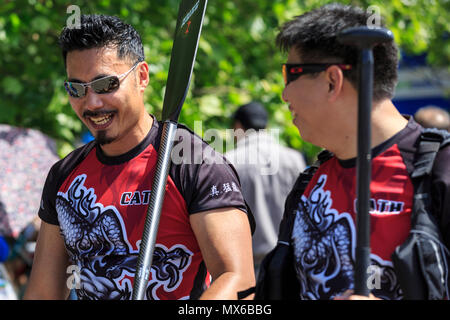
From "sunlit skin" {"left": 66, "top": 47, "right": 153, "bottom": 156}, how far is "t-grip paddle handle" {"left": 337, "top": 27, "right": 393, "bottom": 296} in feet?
3.39

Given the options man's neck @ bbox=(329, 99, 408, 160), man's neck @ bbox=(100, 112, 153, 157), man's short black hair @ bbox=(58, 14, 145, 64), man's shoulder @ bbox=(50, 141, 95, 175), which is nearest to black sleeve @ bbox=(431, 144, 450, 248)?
man's neck @ bbox=(329, 99, 408, 160)

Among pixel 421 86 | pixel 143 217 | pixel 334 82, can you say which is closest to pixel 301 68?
pixel 334 82

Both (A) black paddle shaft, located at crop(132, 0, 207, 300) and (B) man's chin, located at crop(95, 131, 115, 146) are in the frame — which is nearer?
(A) black paddle shaft, located at crop(132, 0, 207, 300)

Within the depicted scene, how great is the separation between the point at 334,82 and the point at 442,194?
1.35 feet

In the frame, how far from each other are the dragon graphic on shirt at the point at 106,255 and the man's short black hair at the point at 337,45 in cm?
85

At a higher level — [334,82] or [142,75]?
[142,75]

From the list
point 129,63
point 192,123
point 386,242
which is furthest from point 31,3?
point 386,242

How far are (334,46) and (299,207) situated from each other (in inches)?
19.3

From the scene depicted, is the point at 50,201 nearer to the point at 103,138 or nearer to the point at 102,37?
the point at 103,138

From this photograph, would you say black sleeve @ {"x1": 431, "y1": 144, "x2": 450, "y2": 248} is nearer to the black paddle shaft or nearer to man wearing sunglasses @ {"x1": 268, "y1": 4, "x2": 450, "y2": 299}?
man wearing sunglasses @ {"x1": 268, "y1": 4, "x2": 450, "y2": 299}

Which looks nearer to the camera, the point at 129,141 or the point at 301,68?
the point at 301,68

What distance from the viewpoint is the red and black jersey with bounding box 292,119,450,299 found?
171 centimetres

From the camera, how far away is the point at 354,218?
70.3 inches

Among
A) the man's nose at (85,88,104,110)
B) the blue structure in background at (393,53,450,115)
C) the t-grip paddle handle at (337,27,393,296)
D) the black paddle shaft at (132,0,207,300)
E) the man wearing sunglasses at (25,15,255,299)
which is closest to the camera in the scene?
the t-grip paddle handle at (337,27,393,296)
